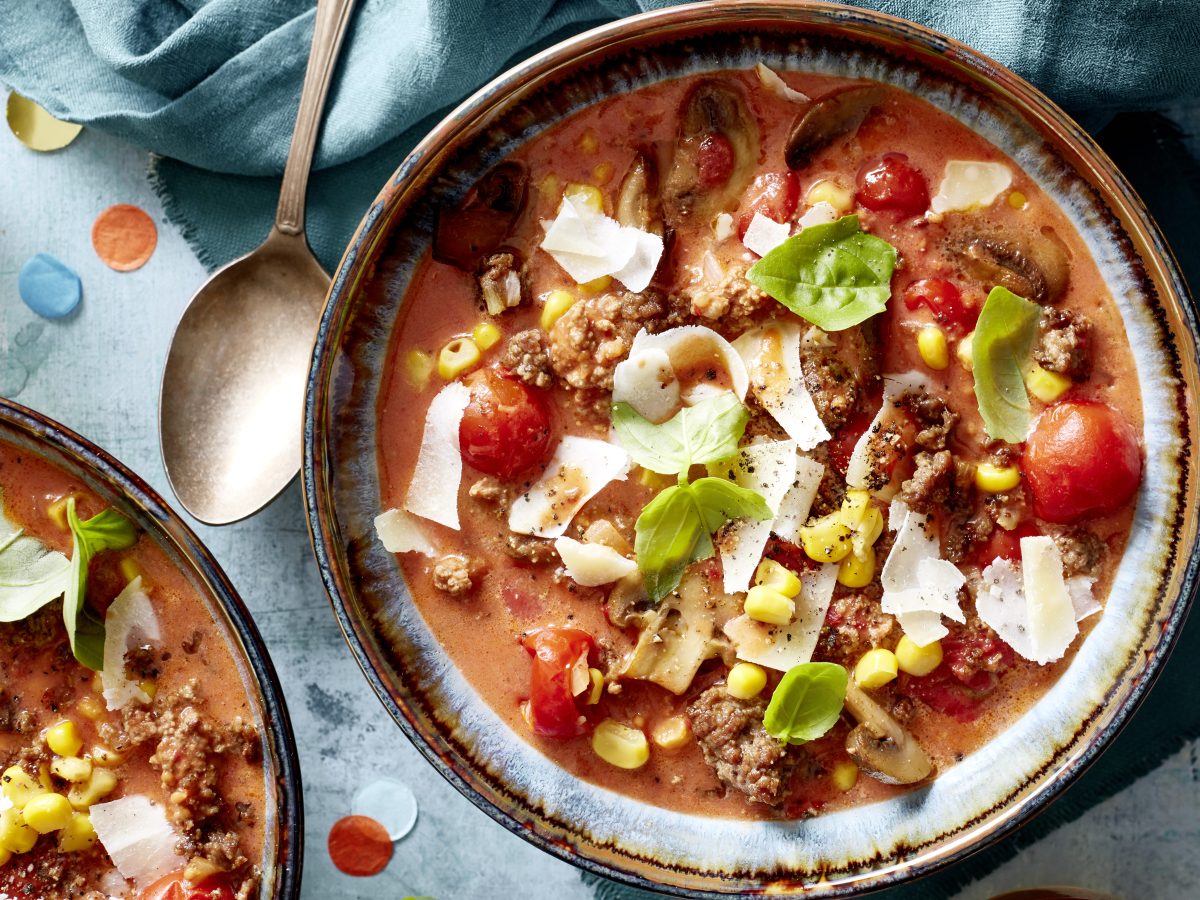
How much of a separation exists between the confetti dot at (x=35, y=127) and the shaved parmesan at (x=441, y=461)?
6.15 ft

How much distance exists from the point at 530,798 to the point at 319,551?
110 centimetres

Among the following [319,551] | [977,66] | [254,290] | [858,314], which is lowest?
[319,551]

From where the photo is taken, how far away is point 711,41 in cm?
360

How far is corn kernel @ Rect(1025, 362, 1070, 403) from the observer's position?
11.8 ft

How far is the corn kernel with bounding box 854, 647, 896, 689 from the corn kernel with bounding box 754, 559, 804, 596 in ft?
1.04

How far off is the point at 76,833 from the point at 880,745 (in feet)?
8.87

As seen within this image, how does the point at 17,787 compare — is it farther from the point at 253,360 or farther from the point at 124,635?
the point at 253,360

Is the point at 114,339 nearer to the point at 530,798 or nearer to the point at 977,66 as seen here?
the point at 530,798

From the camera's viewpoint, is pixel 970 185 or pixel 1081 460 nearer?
pixel 1081 460

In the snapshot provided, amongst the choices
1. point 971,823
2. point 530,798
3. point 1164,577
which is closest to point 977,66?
point 1164,577

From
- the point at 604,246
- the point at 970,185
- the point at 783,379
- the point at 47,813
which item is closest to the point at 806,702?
the point at 783,379

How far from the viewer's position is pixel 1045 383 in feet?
11.8

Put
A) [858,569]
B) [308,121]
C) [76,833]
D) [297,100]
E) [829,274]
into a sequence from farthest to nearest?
[297,100] → [308,121] → [76,833] → [858,569] → [829,274]

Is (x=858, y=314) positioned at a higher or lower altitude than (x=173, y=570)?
higher
